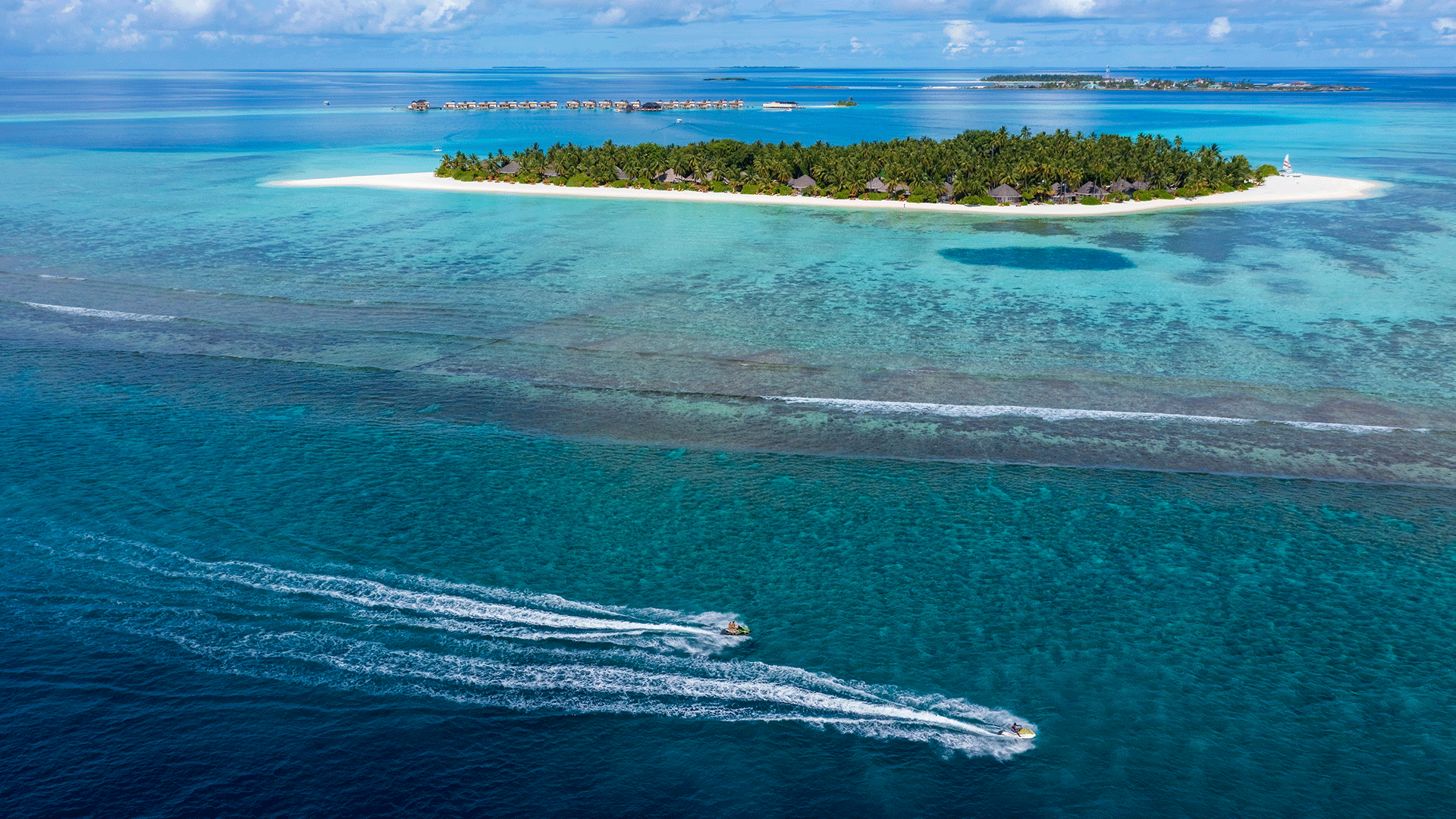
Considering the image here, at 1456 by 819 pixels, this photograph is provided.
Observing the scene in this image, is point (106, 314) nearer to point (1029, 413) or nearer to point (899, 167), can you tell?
point (1029, 413)

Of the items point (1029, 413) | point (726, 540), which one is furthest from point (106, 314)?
point (1029, 413)

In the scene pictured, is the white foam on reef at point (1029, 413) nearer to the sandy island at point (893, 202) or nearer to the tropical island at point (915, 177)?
the tropical island at point (915, 177)

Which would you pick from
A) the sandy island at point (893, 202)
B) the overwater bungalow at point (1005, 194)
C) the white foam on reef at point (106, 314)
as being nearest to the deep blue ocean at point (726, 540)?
the white foam on reef at point (106, 314)

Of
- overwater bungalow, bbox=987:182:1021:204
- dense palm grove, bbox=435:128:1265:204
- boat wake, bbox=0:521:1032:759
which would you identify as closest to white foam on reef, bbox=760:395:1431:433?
boat wake, bbox=0:521:1032:759

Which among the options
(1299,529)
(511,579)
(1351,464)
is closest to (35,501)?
(511,579)

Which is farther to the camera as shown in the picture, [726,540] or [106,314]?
[106,314]

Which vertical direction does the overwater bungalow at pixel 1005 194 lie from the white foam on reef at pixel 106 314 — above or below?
above

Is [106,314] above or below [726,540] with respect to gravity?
above

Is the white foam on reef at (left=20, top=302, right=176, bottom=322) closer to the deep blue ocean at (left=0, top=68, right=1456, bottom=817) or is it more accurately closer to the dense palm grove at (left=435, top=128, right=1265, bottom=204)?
the deep blue ocean at (left=0, top=68, right=1456, bottom=817)
